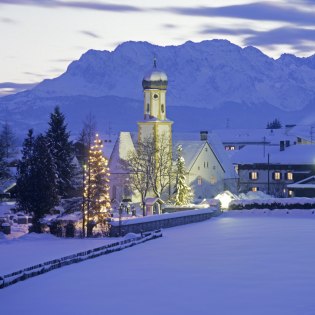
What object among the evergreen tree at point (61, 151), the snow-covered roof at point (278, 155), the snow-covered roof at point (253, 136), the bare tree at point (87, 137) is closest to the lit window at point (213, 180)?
the snow-covered roof at point (278, 155)

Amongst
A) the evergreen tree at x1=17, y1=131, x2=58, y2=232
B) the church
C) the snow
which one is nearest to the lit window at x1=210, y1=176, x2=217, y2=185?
the church

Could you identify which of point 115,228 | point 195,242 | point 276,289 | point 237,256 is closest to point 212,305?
point 276,289

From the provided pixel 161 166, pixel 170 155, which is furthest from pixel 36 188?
pixel 170 155

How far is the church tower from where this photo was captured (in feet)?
285

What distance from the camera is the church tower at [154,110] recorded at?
87.0 m

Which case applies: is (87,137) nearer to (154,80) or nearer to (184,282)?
(154,80)

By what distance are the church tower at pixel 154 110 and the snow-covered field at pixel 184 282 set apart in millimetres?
43084

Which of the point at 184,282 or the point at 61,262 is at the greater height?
the point at 61,262

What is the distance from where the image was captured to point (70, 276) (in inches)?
1224

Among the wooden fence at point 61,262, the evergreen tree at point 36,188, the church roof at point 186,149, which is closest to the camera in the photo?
the wooden fence at point 61,262

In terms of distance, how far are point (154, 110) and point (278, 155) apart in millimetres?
21345

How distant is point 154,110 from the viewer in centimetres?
8788

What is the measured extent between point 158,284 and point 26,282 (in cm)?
480

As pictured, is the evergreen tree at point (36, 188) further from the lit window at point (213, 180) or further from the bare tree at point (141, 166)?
the lit window at point (213, 180)
